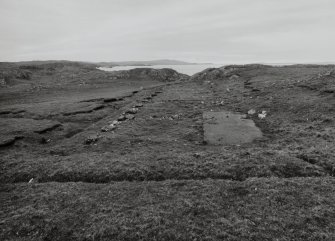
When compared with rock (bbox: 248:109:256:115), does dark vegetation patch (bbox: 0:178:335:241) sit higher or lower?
lower

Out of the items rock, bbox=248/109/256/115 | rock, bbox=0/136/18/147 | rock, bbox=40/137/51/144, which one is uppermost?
rock, bbox=248/109/256/115

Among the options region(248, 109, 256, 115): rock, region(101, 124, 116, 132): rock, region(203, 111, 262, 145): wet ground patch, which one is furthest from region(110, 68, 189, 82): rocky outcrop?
region(101, 124, 116, 132): rock

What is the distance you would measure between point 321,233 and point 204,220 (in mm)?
2716

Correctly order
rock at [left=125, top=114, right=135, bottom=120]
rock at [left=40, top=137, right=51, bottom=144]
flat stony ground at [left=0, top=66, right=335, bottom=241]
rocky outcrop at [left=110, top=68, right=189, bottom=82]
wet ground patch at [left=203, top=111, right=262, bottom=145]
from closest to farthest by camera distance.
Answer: flat stony ground at [left=0, top=66, right=335, bottom=241]
wet ground patch at [left=203, top=111, right=262, bottom=145]
rock at [left=40, top=137, right=51, bottom=144]
rock at [left=125, top=114, right=135, bottom=120]
rocky outcrop at [left=110, top=68, right=189, bottom=82]

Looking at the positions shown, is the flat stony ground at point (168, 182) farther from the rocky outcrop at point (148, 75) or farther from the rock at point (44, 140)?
the rocky outcrop at point (148, 75)

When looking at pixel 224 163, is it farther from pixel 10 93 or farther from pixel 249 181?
pixel 10 93

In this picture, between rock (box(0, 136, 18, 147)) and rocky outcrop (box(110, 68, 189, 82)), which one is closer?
rock (box(0, 136, 18, 147))

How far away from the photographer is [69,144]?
13.4m

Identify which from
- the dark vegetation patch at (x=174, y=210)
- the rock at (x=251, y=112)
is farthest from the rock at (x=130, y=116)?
the dark vegetation patch at (x=174, y=210)

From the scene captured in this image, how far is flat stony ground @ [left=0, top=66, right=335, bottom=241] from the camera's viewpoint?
6.33 m

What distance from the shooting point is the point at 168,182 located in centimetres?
857

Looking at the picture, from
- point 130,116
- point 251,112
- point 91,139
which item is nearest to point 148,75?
point 130,116

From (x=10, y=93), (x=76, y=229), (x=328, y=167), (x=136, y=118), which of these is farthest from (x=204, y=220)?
(x=10, y=93)

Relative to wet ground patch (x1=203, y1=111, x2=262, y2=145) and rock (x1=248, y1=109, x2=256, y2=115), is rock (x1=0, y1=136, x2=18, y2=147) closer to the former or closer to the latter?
wet ground patch (x1=203, y1=111, x2=262, y2=145)
